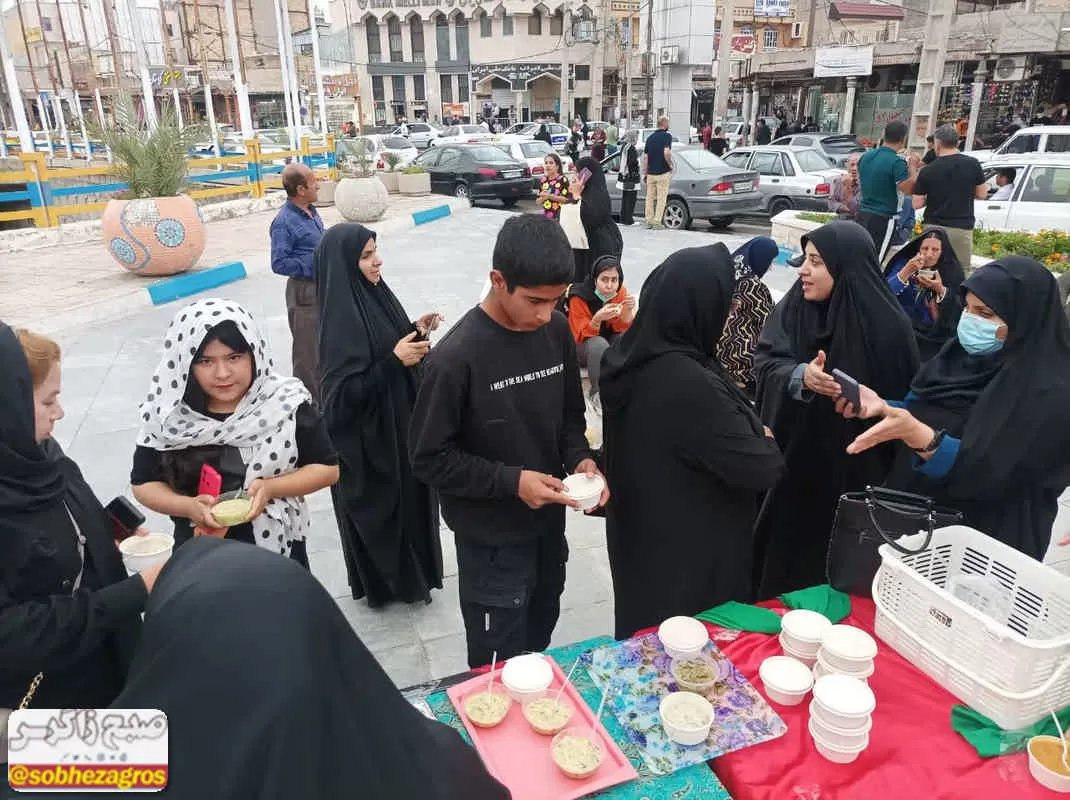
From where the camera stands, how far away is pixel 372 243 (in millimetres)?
3027

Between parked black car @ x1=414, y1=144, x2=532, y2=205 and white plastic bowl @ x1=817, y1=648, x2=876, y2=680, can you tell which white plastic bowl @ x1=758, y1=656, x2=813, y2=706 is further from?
parked black car @ x1=414, y1=144, x2=532, y2=205

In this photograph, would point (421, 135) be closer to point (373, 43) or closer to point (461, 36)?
point (461, 36)

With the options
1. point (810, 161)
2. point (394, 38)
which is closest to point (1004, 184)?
point (810, 161)

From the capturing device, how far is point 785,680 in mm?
1749

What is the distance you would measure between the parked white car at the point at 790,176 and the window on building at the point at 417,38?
4254cm

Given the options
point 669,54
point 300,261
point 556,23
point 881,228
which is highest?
point 556,23

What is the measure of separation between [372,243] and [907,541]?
2298 millimetres

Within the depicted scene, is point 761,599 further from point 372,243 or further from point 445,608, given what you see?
point 372,243

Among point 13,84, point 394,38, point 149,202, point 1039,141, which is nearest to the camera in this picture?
point 149,202

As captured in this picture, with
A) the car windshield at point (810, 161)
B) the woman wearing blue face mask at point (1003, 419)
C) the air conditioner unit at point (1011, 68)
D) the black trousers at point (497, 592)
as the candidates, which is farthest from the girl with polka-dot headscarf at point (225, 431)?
the air conditioner unit at point (1011, 68)

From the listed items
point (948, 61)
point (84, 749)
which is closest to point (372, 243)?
point (84, 749)

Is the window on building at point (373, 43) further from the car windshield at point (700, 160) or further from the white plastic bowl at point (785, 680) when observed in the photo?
the white plastic bowl at point (785, 680)

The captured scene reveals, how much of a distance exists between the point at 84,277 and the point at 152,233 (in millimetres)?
1178

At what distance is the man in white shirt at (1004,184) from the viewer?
9148 millimetres
